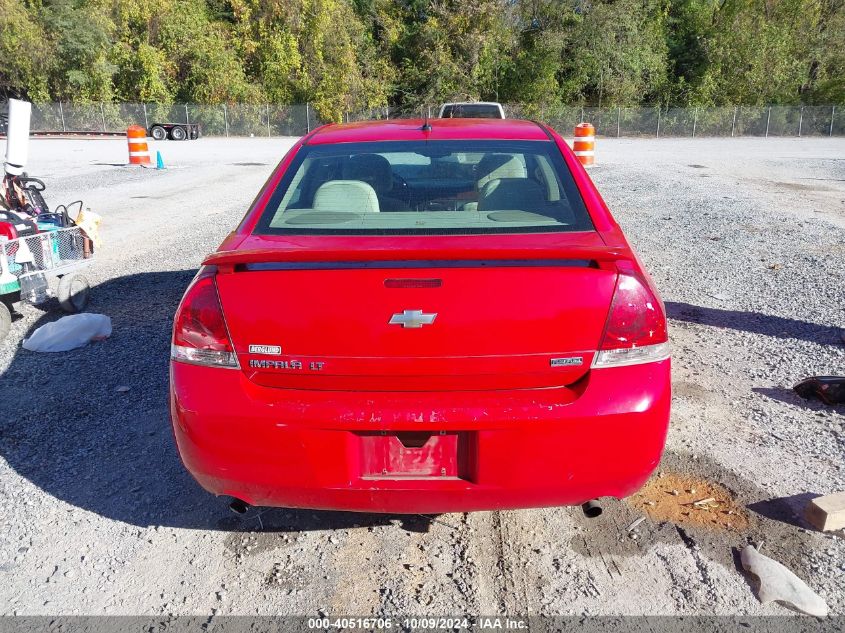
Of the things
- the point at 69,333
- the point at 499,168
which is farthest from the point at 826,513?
the point at 69,333

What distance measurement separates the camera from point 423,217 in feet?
9.73

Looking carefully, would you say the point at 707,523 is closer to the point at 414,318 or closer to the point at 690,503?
the point at 690,503

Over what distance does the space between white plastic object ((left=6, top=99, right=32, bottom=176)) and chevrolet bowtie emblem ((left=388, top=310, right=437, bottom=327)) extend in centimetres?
504

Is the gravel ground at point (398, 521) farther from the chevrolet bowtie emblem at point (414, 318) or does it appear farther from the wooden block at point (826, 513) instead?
the chevrolet bowtie emblem at point (414, 318)

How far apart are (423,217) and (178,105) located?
164 feet

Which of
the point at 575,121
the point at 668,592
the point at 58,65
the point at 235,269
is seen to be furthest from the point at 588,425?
the point at 58,65

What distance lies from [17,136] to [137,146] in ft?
52.7

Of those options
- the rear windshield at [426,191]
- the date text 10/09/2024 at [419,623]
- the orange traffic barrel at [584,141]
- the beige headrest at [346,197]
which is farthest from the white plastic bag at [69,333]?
the orange traffic barrel at [584,141]

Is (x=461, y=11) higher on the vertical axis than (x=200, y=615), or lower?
higher

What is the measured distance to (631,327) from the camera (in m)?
2.43

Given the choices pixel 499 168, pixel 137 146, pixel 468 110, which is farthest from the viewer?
pixel 137 146

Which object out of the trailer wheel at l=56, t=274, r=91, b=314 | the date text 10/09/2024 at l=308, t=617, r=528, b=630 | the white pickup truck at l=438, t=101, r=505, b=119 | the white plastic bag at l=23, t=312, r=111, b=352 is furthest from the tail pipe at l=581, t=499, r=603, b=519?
the white pickup truck at l=438, t=101, r=505, b=119

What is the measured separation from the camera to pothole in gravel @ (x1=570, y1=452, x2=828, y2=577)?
2.83 meters

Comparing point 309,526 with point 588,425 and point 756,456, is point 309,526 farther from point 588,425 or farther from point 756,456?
point 756,456
